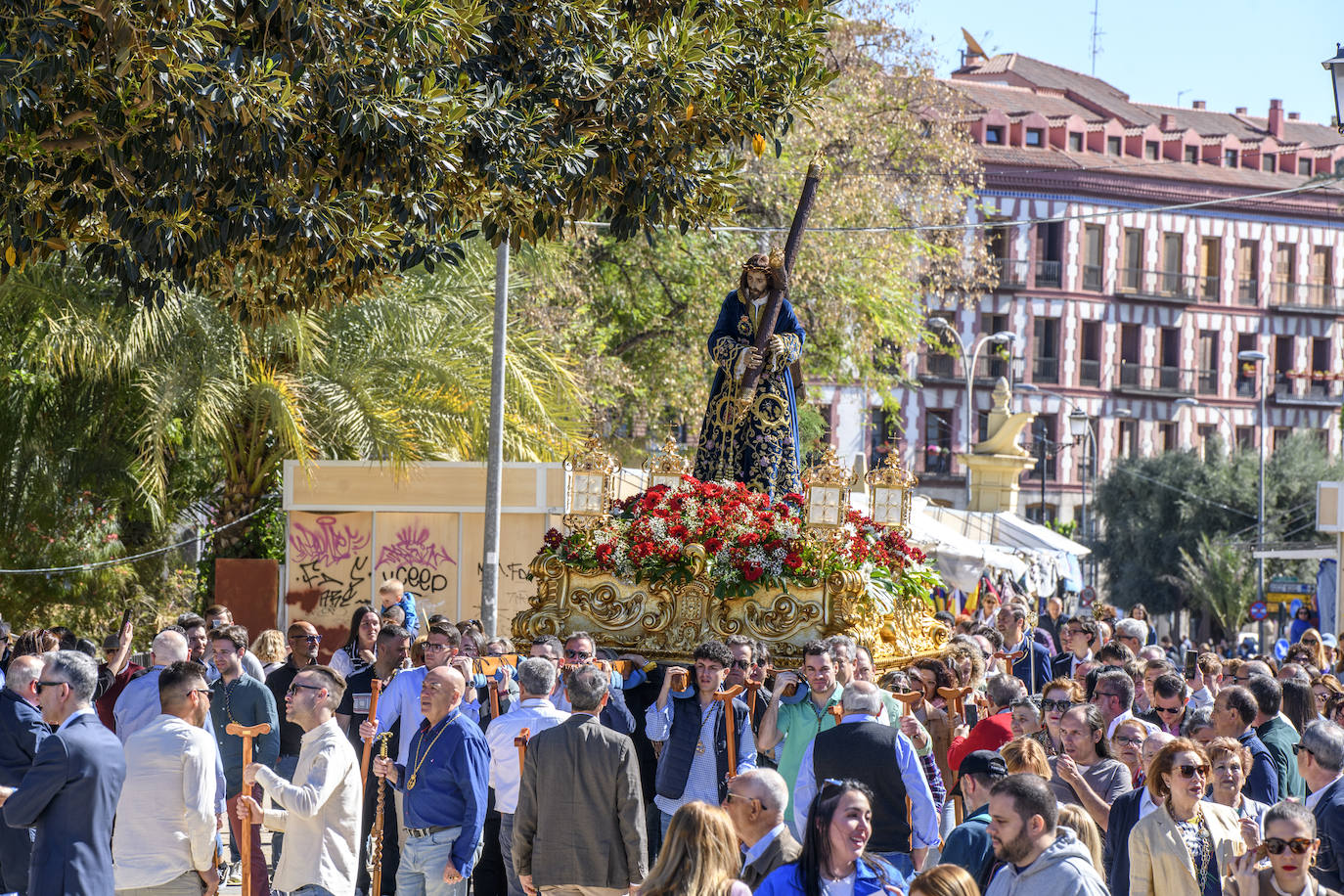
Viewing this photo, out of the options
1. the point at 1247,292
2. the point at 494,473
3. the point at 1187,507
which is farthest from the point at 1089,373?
the point at 494,473

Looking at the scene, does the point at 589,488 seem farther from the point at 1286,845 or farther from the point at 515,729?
the point at 1286,845

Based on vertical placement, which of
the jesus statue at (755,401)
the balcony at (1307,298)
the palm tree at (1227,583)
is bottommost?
the palm tree at (1227,583)

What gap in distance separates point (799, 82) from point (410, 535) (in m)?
10.1

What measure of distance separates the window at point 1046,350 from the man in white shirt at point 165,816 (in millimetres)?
53582

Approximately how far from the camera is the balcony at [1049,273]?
193 feet

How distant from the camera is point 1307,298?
6250 cm

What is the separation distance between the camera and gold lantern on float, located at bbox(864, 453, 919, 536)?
14.2 m

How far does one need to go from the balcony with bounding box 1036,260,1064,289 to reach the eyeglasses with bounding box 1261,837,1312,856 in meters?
54.7

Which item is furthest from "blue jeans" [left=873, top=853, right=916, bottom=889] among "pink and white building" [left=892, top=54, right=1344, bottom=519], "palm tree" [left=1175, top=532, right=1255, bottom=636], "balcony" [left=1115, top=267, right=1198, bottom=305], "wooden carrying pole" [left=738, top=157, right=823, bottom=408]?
"balcony" [left=1115, top=267, right=1198, bottom=305]

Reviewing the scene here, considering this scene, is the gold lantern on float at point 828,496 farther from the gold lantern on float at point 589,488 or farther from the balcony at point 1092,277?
the balcony at point 1092,277

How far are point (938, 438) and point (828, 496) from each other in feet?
154

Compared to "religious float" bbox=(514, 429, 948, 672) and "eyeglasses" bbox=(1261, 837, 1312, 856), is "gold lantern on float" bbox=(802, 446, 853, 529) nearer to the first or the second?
"religious float" bbox=(514, 429, 948, 672)

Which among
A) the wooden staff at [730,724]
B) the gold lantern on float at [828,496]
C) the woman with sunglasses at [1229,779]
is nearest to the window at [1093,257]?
the gold lantern on float at [828,496]

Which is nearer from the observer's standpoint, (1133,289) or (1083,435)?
(1083,435)
